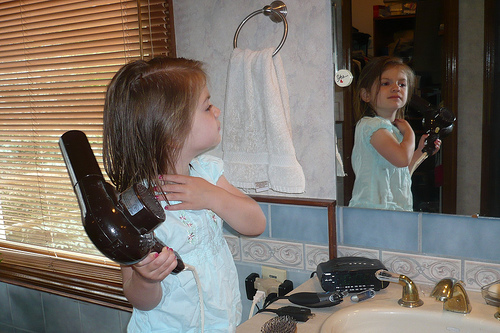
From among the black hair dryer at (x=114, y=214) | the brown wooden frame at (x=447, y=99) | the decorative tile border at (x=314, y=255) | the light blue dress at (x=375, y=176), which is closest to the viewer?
the black hair dryer at (x=114, y=214)

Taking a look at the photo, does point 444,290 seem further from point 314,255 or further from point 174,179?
point 174,179

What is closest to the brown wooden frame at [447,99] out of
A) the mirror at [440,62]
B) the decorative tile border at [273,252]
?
the mirror at [440,62]

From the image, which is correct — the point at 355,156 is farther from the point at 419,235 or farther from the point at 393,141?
the point at 419,235

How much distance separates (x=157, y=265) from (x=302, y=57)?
725mm

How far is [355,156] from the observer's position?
1170 millimetres

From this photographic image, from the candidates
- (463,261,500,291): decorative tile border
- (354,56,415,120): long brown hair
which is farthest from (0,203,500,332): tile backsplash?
(354,56,415,120): long brown hair

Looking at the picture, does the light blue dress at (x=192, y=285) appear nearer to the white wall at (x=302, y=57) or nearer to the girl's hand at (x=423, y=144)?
the white wall at (x=302, y=57)

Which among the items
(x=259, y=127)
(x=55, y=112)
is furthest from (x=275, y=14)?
(x=55, y=112)

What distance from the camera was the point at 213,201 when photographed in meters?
0.96

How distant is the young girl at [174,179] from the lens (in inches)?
35.3

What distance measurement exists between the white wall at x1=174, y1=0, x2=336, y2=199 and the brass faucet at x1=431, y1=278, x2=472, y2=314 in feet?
1.24

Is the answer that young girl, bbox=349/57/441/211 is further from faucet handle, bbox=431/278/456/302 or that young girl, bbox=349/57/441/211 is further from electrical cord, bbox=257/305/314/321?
electrical cord, bbox=257/305/314/321

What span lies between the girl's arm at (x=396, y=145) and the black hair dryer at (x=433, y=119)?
0.04 m

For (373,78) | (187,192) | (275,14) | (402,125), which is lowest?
(187,192)
